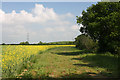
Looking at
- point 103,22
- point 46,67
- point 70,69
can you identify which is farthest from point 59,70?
point 103,22

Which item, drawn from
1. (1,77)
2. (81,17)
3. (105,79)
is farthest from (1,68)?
(81,17)

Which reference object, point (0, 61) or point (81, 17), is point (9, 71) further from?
point (81, 17)

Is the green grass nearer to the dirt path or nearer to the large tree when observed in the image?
the dirt path

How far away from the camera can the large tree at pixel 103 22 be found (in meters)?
23.6

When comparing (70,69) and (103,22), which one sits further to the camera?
(103,22)

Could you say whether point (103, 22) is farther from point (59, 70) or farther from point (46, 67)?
point (59, 70)

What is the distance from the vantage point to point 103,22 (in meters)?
25.0

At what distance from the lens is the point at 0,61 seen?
28.8ft

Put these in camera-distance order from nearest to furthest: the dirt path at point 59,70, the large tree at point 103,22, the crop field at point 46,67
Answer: the crop field at point 46,67 < the dirt path at point 59,70 < the large tree at point 103,22

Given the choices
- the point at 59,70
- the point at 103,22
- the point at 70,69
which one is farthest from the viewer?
the point at 103,22

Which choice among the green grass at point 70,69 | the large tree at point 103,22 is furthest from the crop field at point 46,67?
the large tree at point 103,22

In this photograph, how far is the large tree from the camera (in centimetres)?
2364

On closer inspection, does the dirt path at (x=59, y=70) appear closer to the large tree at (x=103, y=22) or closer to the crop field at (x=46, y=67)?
the crop field at (x=46, y=67)

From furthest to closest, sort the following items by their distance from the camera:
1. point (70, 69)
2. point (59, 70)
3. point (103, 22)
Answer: point (103, 22)
point (70, 69)
point (59, 70)
